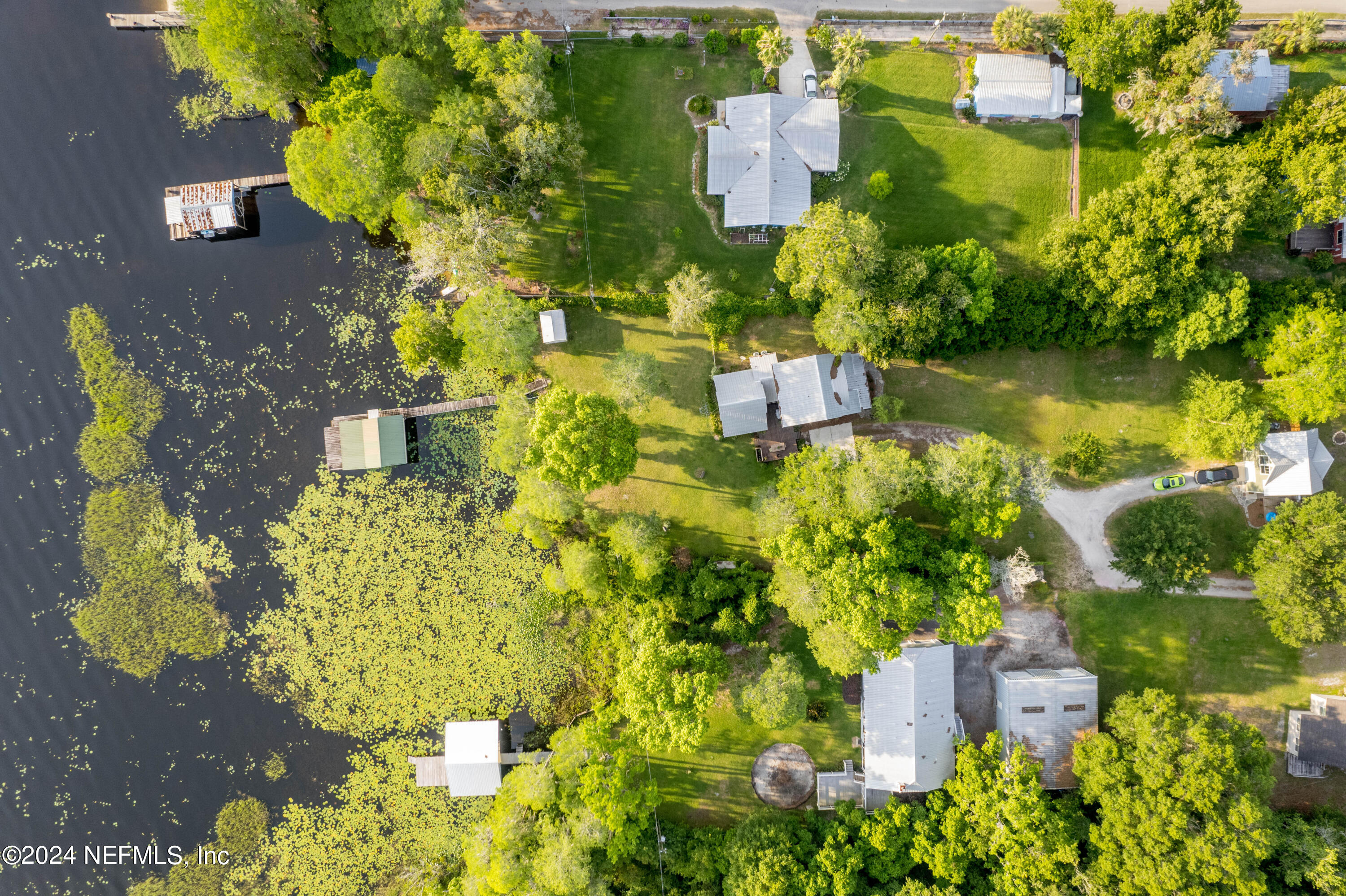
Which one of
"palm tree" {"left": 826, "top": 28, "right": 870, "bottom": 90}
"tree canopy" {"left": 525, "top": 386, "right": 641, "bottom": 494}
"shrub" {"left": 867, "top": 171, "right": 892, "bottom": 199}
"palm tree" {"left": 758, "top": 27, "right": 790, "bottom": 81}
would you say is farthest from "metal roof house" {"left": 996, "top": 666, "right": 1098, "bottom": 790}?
"palm tree" {"left": 758, "top": 27, "right": 790, "bottom": 81}

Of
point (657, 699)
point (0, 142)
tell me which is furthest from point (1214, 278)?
point (0, 142)

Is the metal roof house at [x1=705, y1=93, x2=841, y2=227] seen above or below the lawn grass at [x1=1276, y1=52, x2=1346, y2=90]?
below

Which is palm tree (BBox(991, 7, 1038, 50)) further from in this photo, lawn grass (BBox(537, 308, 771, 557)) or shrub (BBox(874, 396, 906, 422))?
lawn grass (BBox(537, 308, 771, 557))

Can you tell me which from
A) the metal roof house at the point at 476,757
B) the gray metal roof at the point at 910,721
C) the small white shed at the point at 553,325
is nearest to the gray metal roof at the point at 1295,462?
the gray metal roof at the point at 910,721

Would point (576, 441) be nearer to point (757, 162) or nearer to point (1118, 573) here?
point (757, 162)

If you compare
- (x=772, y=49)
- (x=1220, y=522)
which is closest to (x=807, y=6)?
(x=772, y=49)

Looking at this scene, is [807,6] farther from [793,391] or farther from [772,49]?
[793,391]

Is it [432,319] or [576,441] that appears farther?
[432,319]
